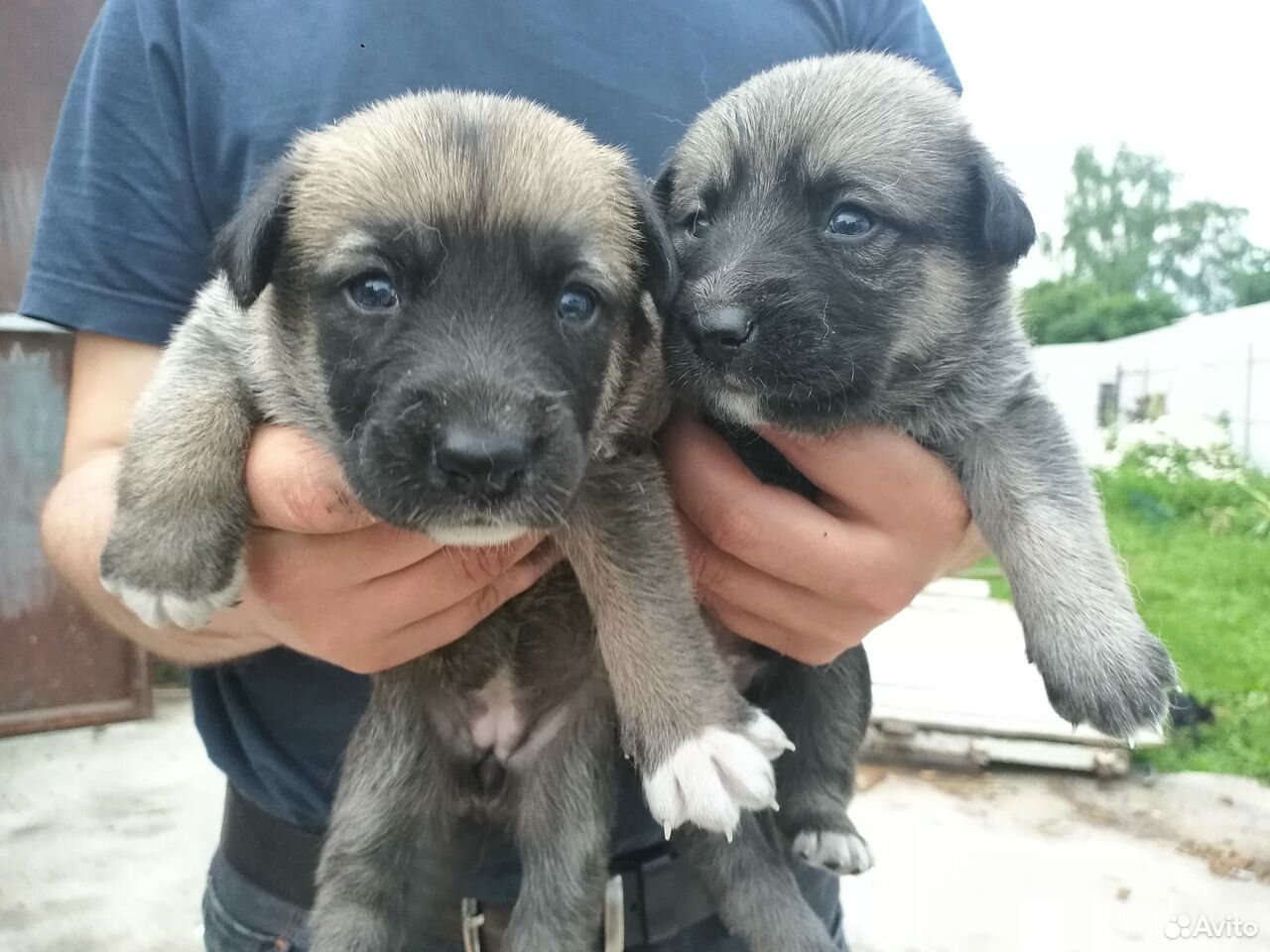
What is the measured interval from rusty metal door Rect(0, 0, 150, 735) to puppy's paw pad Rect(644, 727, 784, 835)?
431 cm

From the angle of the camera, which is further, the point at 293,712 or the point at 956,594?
the point at 956,594

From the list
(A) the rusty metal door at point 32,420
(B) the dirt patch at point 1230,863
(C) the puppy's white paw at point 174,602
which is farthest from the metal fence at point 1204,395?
(A) the rusty metal door at point 32,420

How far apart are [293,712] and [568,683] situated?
1.63 ft

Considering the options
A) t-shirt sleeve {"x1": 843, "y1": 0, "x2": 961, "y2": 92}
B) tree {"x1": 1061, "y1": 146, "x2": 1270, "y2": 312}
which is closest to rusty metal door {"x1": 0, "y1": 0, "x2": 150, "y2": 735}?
t-shirt sleeve {"x1": 843, "y1": 0, "x2": 961, "y2": 92}

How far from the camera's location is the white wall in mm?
3596

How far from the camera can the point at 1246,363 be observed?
3.70 metres

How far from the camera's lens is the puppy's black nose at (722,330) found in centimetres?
147

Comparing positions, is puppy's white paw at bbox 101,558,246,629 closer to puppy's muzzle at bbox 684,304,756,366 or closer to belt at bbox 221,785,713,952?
belt at bbox 221,785,713,952

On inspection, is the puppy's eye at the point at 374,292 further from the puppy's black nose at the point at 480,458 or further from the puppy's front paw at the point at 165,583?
the puppy's front paw at the point at 165,583

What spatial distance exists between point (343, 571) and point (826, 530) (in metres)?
0.75

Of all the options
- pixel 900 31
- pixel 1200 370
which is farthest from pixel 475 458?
pixel 1200 370

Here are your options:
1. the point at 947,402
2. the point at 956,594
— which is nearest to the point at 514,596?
the point at 947,402

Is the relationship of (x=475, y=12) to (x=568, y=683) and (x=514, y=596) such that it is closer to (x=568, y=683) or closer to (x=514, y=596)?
(x=514, y=596)

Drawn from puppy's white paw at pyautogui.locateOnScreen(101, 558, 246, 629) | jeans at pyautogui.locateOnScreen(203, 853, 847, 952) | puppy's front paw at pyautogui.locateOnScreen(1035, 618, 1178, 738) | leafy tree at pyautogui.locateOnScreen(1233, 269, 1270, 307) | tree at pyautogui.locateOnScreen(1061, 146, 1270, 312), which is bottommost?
jeans at pyautogui.locateOnScreen(203, 853, 847, 952)
